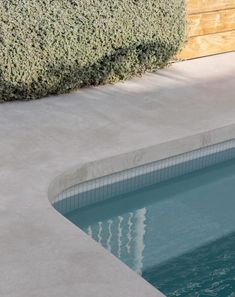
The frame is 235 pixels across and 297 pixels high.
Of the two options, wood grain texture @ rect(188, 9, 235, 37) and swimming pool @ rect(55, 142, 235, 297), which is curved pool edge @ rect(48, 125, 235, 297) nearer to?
swimming pool @ rect(55, 142, 235, 297)

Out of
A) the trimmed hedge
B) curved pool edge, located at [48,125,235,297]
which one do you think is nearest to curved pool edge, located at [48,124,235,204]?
curved pool edge, located at [48,125,235,297]

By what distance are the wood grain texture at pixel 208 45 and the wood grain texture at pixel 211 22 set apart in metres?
0.07

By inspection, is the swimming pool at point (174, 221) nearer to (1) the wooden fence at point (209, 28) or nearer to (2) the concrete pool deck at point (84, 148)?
(2) the concrete pool deck at point (84, 148)

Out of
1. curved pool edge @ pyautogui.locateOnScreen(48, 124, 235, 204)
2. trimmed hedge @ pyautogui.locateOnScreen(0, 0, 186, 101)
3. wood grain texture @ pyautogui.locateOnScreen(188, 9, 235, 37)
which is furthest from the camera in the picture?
wood grain texture @ pyautogui.locateOnScreen(188, 9, 235, 37)

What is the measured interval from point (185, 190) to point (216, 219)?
509 mm

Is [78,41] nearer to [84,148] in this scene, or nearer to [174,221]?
[84,148]

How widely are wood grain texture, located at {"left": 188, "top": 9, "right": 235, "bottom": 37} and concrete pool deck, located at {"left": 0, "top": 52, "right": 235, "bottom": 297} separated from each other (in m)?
0.36

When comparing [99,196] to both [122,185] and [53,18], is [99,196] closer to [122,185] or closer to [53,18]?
[122,185]

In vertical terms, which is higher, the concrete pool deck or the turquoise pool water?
the concrete pool deck

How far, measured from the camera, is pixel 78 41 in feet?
25.2

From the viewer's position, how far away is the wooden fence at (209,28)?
30.3ft

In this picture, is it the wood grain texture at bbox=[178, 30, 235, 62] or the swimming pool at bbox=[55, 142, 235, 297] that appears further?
the wood grain texture at bbox=[178, 30, 235, 62]

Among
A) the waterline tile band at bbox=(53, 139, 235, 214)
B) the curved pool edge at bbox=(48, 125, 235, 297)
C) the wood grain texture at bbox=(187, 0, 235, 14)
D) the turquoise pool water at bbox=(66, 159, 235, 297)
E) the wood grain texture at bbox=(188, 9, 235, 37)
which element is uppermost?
the wood grain texture at bbox=(187, 0, 235, 14)

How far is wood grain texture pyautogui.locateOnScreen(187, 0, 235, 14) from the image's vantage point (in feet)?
30.0
